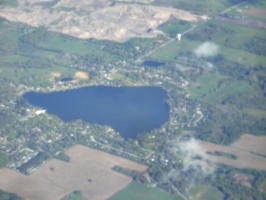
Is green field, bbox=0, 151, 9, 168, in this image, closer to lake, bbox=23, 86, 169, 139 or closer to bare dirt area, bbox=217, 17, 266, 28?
lake, bbox=23, 86, 169, 139

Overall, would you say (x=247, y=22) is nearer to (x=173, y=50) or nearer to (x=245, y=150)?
(x=173, y=50)

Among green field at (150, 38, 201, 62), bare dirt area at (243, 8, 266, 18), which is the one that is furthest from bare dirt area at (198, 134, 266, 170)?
bare dirt area at (243, 8, 266, 18)

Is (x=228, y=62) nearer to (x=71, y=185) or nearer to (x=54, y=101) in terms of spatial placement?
(x=54, y=101)

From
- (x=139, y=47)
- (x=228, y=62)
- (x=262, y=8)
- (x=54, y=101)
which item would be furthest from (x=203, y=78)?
(x=262, y=8)

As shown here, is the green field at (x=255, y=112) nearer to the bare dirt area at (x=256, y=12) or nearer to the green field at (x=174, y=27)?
the green field at (x=174, y=27)

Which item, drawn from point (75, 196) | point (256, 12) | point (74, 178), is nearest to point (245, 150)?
point (74, 178)
